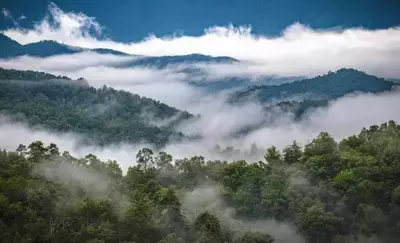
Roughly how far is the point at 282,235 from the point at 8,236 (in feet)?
88.0

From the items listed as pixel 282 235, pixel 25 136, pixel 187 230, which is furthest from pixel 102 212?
pixel 25 136

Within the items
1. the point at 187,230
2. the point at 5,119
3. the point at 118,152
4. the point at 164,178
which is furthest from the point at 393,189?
the point at 5,119

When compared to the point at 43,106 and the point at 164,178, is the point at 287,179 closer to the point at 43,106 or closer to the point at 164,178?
the point at 164,178

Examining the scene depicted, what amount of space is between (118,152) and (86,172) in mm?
124247

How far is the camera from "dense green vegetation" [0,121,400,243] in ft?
155

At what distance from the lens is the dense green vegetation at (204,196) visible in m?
47.3

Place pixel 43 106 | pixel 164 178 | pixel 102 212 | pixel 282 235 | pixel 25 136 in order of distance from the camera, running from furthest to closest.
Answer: pixel 43 106, pixel 25 136, pixel 164 178, pixel 282 235, pixel 102 212

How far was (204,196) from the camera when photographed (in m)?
64.1

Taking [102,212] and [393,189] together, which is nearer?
[102,212]

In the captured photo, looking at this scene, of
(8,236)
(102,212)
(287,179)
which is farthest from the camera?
(287,179)

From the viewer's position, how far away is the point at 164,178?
244 feet

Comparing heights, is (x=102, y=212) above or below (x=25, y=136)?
A: below

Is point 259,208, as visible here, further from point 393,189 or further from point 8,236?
point 8,236

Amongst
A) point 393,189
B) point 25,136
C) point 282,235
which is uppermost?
point 25,136
